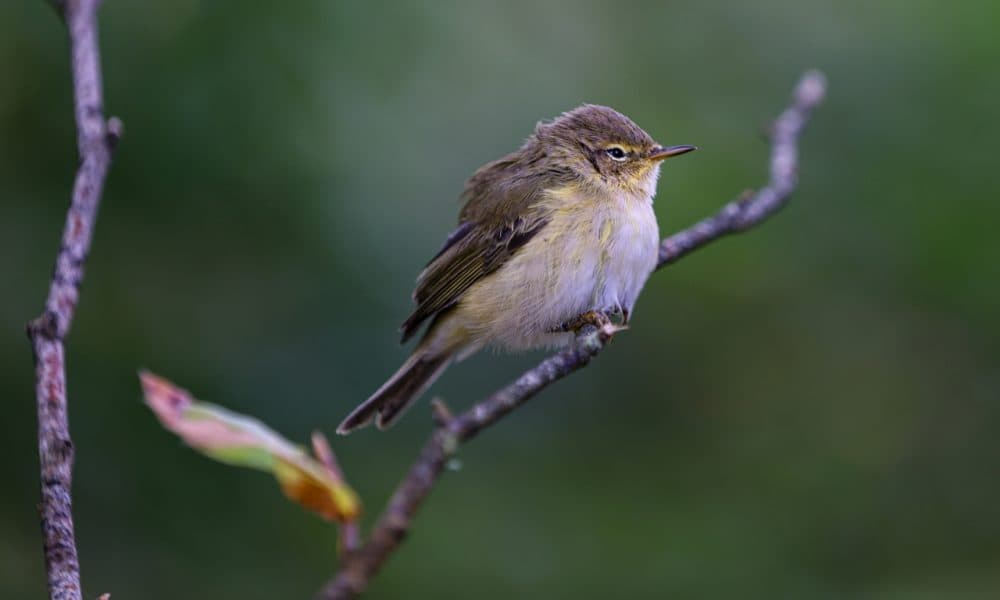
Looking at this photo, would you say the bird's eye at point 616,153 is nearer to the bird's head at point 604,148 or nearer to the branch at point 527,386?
the bird's head at point 604,148

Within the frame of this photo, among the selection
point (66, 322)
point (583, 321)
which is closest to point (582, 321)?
point (583, 321)

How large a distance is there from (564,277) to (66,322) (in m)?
1.79

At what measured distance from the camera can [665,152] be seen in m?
3.23

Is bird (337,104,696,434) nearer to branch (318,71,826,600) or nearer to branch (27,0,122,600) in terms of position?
branch (318,71,826,600)

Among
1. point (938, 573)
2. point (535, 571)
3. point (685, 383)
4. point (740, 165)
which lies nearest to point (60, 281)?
point (535, 571)

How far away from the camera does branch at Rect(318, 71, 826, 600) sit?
40.1 inches

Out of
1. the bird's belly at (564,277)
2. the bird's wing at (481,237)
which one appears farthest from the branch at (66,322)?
the bird's belly at (564,277)

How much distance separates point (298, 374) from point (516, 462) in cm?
76

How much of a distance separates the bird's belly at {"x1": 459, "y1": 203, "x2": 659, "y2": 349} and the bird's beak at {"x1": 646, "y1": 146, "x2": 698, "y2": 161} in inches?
6.2

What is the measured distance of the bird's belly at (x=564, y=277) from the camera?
318cm

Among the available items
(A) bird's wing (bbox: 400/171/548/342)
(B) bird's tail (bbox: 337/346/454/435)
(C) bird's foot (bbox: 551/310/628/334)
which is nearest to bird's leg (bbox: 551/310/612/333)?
(C) bird's foot (bbox: 551/310/628/334)

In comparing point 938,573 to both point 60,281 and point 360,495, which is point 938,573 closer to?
point 360,495

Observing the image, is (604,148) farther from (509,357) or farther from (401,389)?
(401,389)

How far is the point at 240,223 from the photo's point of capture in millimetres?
3385
